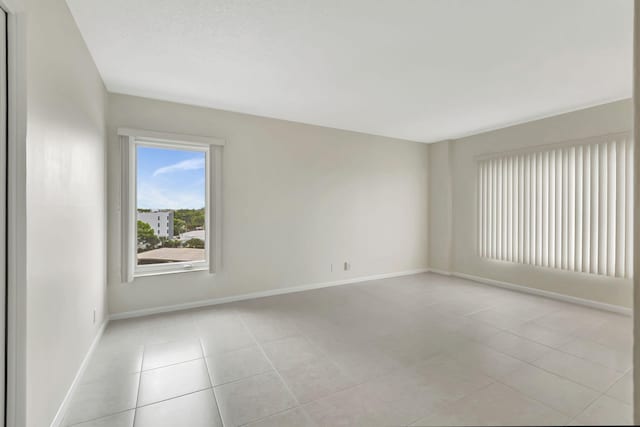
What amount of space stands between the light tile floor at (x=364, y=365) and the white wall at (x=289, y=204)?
0.37 m

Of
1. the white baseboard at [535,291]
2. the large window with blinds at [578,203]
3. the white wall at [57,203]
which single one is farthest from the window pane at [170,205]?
the white baseboard at [535,291]

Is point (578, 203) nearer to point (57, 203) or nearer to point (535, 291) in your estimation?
point (57, 203)

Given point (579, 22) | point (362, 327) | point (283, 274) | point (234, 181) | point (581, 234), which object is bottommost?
point (362, 327)

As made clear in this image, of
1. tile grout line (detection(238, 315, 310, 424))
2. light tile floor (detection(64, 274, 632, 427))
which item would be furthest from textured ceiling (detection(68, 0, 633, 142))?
tile grout line (detection(238, 315, 310, 424))

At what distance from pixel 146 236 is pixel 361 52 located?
2.76 m

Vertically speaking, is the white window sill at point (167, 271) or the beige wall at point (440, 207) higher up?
the beige wall at point (440, 207)

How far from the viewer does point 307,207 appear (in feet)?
12.9

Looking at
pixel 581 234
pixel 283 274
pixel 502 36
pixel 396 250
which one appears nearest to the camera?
pixel 581 234

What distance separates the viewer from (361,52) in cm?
215

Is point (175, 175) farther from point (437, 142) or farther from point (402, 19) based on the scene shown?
point (437, 142)

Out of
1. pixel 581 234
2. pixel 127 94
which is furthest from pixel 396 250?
pixel 127 94

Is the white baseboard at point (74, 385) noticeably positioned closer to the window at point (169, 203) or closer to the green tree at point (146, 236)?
the window at point (169, 203)

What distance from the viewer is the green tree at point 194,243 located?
328cm

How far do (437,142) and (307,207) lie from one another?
2612 millimetres
